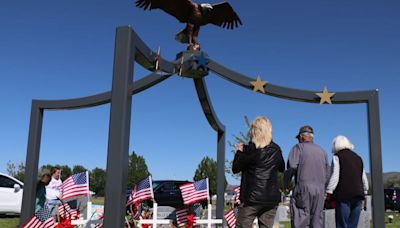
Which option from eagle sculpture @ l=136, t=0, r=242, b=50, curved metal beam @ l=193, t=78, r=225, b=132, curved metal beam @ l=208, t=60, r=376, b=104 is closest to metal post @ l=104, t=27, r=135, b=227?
eagle sculpture @ l=136, t=0, r=242, b=50

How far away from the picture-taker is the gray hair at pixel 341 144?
5449 mm

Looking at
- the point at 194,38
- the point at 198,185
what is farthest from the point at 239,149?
the point at 198,185

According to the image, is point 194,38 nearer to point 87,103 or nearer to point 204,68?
point 204,68

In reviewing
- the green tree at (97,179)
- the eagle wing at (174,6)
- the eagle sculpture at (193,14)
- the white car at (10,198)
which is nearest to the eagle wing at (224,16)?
the eagle sculpture at (193,14)

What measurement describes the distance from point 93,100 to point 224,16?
7.29ft

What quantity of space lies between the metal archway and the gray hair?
39cm

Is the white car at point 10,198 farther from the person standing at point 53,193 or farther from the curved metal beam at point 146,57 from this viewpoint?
the curved metal beam at point 146,57

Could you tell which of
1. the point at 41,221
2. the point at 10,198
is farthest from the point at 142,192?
the point at 10,198

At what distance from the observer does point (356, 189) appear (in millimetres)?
5230

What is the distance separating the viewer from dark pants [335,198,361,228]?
17.3 ft

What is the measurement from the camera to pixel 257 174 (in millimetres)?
4062

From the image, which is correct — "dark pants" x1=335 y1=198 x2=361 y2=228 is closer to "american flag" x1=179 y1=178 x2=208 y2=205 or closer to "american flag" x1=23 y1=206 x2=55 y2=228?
"american flag" x1=179 y1=178 x2=208 y2=205

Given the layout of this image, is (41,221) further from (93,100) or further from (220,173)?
(220,173)

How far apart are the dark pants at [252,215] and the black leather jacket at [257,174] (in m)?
0.07
